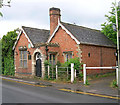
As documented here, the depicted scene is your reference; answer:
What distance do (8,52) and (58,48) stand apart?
Result: 29.4 ft

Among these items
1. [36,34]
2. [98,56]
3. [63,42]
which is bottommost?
[98,56]

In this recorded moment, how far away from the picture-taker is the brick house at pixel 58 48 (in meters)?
18.2

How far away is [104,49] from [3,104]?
15.3 m

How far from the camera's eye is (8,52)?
2503 cm

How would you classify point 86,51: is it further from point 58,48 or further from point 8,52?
point 8,52

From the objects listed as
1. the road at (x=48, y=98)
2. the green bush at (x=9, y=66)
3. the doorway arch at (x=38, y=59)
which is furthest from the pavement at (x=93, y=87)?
the green bush at (x=9, y=66)

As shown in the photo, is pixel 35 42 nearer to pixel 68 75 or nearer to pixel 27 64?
pixel 27 64

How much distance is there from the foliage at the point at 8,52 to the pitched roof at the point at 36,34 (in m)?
3.44

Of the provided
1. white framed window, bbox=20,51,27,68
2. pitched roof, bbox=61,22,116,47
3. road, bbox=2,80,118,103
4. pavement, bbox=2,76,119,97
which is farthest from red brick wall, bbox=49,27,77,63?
road, bbox=2,80,118,103

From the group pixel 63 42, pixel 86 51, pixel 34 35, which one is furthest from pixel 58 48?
pixel 34 35

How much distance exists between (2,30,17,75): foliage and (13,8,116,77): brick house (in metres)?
1.28

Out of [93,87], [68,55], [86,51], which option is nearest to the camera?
[93,87]

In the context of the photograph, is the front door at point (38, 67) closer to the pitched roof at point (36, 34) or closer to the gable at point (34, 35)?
the gable at point (34, 35)

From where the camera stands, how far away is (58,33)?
19.9 m
